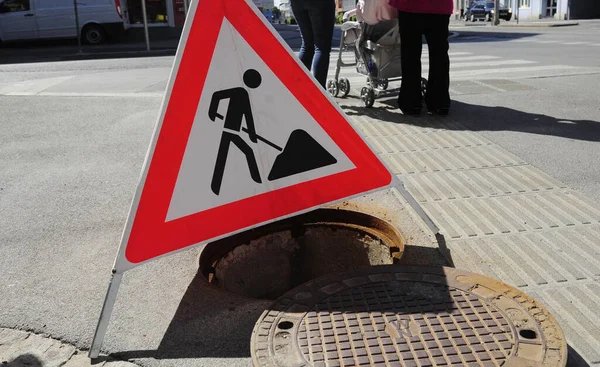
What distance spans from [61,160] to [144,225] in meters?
3.08

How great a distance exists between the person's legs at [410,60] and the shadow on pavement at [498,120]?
5.9 inches

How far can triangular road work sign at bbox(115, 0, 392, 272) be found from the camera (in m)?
2.44

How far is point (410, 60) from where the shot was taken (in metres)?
5.99

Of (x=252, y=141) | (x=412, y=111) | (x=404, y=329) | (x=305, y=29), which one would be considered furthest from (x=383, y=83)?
(x=404, y=329)

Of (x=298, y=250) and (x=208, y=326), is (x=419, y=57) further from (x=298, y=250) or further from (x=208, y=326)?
(x=208, y=326)

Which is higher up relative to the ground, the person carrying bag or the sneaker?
the person carrying bag

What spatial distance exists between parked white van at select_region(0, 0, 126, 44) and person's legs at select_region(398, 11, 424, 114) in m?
17.5

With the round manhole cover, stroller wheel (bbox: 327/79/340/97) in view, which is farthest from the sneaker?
the round manhole cover

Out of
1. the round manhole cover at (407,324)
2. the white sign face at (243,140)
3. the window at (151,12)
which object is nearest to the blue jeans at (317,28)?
the white sign face at (243,140)

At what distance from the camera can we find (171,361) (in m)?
2.21

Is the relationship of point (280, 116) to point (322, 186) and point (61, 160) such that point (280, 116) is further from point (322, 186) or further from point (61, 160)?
point (61, 160)

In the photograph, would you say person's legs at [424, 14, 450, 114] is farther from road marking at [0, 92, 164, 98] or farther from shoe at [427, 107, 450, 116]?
road marking at [0, 92, 164, 98]

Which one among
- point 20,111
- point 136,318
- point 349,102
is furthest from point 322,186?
point 20,111

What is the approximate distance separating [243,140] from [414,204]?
2.95 ft
